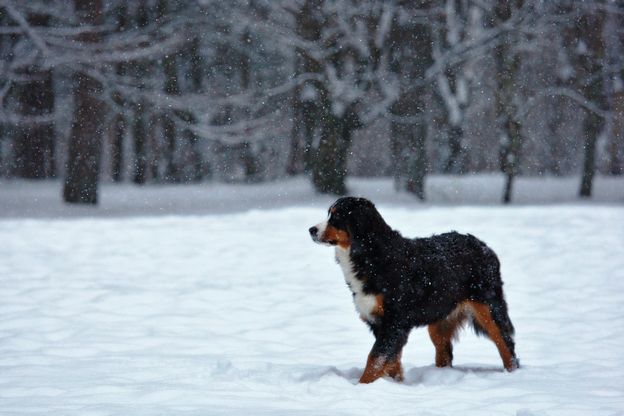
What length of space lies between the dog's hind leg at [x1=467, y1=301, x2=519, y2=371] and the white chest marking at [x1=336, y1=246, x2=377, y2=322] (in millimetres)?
884

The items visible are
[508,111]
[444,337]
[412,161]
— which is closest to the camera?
[444,337]

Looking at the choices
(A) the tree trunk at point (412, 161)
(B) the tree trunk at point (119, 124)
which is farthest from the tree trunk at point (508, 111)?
(B) the tree trunk at point (119, 124)

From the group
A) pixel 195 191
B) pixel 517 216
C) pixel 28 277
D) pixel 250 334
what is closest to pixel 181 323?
pixel 250 334

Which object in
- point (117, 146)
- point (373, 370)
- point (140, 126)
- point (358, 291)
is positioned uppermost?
point (140, 126)

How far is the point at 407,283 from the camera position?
5668 millimetres

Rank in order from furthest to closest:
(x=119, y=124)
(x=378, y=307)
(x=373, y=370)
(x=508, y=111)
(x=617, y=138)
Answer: (x=617, y=138) < (x=119, y=124) < (x=508, y=111) < (x=378, y=307) < (x=373, y=370)

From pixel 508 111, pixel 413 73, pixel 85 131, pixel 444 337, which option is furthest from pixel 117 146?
pixel 444 337

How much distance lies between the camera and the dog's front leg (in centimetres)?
543

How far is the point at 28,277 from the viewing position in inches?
402

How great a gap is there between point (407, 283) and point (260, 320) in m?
3.02

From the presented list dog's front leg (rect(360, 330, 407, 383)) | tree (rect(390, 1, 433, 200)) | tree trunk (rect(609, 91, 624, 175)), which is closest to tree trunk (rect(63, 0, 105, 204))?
tree (rect(390, 1, 433, 200))

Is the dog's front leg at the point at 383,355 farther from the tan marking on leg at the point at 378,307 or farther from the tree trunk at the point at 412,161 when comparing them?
the tree trunk at the point at 412,161

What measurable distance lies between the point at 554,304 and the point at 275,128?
14.2 metres

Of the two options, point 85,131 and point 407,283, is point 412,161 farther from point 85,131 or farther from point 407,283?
point 407,283
